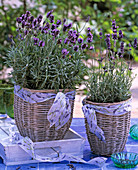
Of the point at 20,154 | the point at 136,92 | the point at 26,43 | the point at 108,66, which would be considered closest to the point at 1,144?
the point at 20,154

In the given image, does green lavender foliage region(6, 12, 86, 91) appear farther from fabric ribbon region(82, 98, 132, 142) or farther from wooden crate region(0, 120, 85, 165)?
wooden crate region(0, 120, 85, 165)

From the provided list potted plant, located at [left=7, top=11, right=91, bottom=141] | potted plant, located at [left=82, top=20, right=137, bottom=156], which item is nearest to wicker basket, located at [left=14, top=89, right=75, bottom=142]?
potted plant, located at [left=7, top=11, right=91, bottom=141]

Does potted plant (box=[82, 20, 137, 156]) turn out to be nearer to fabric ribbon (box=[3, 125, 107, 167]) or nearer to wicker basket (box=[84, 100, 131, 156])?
wicker basket (box=[84, 100, 131, 156])

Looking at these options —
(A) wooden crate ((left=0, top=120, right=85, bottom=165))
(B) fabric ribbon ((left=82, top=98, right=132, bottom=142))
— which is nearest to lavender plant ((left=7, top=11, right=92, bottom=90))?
(B) fabric ribbon ((left=82, top=98, right=132, bottom=142))

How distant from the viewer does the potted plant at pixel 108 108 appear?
1268 mm

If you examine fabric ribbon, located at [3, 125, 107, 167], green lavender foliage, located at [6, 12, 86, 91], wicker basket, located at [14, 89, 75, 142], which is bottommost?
fabric ribbon, located at [3, 125, 107, 167]

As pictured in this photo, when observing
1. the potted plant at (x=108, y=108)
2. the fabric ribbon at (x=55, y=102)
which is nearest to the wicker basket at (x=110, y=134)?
the potted plant at (x=108, y=108)

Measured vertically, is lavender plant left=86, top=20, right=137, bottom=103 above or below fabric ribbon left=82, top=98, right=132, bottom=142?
above

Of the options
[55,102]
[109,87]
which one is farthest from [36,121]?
[109,87]

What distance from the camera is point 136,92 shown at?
4.08 m

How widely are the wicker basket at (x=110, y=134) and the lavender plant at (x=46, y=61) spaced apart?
0.16 metres

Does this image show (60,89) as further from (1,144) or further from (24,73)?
(1,144)

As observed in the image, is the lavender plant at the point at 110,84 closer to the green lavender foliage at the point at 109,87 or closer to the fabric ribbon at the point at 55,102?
the green lavender foliage at the point at 109,87

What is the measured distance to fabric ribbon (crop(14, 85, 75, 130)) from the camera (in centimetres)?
123
